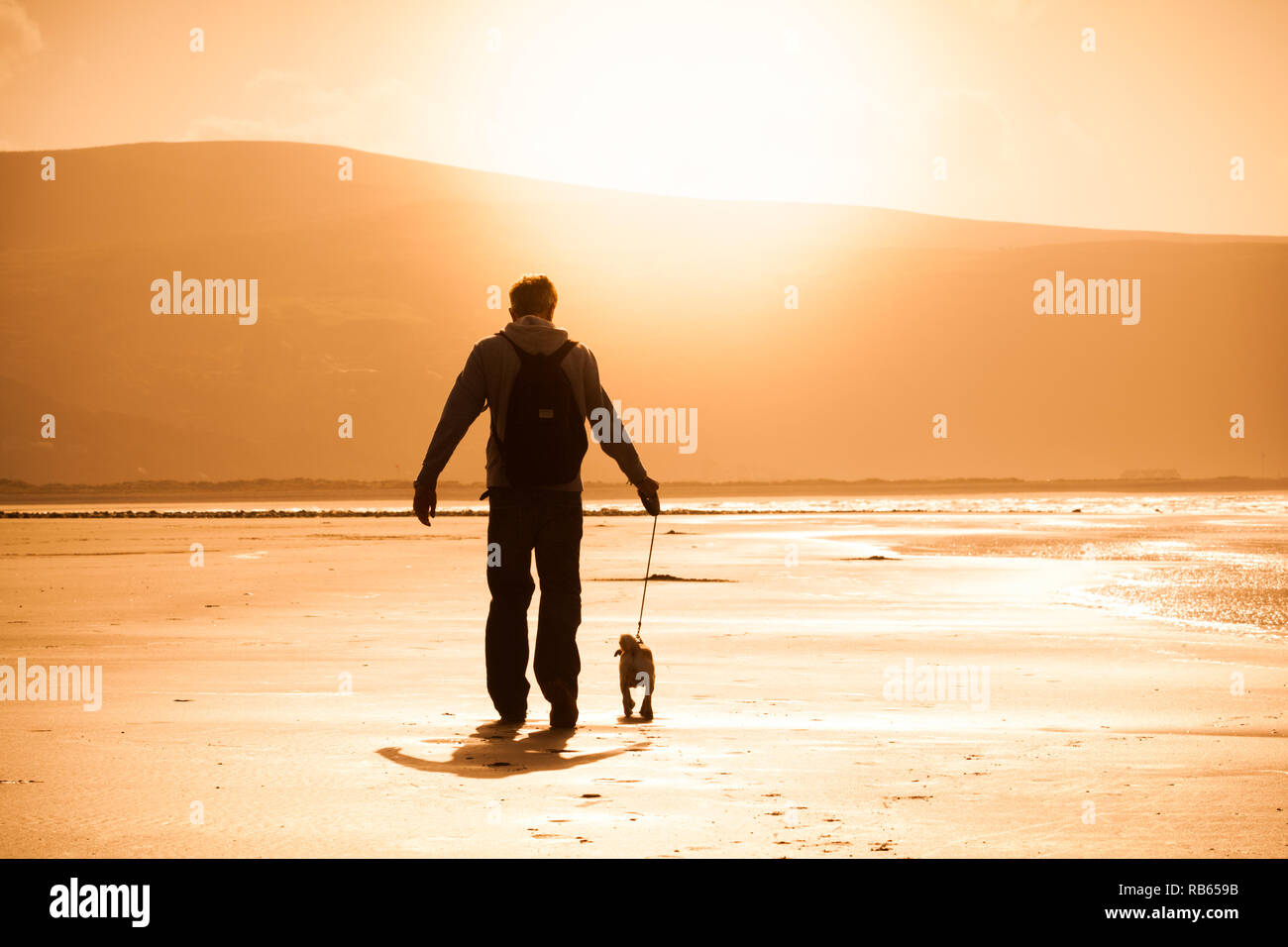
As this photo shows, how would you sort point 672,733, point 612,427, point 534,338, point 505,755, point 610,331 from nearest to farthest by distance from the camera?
point 505,755 → point 672,733 → point 534,338 → point 612,427 → point 610,331

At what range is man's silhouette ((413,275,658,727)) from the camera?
686cm

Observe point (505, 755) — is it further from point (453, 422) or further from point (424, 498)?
point (453, 422)

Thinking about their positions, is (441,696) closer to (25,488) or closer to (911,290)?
(25,488)

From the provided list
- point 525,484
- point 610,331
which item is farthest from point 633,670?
point 610,331

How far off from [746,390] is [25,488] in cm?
5963

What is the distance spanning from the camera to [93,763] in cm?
557

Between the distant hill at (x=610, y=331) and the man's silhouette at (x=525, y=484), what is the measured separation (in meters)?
111

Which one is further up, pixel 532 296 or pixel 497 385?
pixel 532 296

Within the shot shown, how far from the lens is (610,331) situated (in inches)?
5217

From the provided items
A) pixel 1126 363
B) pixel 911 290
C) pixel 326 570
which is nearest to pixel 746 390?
pixel 911 290

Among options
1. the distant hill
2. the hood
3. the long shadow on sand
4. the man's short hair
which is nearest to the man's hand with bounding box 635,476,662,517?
the hood

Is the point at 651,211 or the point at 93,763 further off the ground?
the point at 651,211

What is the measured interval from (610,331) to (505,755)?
12738cm

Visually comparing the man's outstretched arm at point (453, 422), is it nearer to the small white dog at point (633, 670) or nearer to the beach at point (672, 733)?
the beach at point (672, 733)
